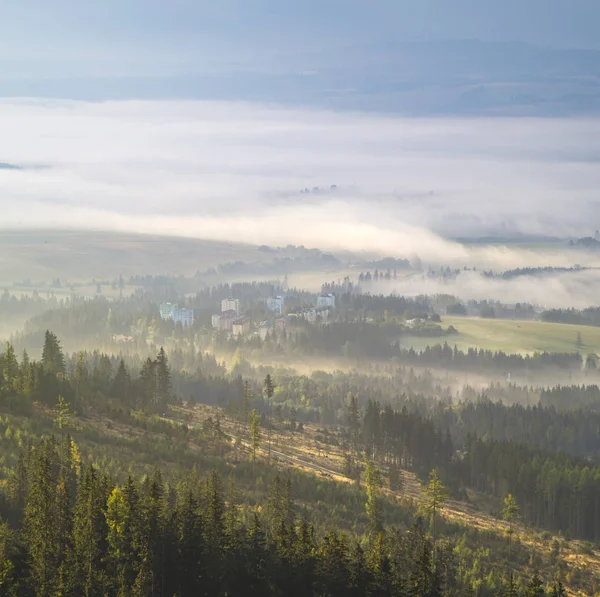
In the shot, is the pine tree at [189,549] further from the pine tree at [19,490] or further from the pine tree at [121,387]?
the pine tree at [121,387]

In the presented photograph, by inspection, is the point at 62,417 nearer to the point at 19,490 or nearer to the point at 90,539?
the point at 19,490

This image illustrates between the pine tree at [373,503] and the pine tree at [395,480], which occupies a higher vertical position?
the pine tree at [373,503]

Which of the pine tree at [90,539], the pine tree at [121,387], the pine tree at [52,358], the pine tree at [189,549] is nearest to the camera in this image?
the pine tree at [90,539]

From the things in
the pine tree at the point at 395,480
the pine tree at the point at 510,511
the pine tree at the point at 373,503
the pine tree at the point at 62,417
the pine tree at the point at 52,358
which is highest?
the pine tree at the point at 52,358

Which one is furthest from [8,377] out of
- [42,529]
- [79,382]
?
[42,529]

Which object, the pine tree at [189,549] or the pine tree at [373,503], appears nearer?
the pine tree at [189,549]

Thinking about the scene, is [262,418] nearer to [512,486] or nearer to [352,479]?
[352,479]

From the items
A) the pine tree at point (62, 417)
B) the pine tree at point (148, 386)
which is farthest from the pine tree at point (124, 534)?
the pine tree at point (148, 386)

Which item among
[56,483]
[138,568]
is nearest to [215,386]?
[56,483]

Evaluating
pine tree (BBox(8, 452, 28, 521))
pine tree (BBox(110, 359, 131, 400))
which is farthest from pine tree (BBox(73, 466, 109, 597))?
pine tree (BBox(110, 359, 131, 400))

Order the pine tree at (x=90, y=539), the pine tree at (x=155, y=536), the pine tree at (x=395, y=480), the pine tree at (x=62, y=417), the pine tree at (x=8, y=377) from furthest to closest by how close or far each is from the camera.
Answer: the pine tree at (x=395, y=480), the pine tree at (x=8, y=377), the pine tree at (x=62, y=417), the pine tree at (x=155, y=536), the pine tree at (x=90, y=539)

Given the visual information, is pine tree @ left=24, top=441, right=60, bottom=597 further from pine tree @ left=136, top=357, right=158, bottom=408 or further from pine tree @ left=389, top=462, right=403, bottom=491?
pine tree @ left=136, top=357, right=158, bottom=408
